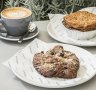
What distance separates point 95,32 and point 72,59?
0.26 meters

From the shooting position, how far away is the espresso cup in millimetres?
880

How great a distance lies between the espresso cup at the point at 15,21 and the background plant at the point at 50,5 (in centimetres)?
32

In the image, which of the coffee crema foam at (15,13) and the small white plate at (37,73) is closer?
the small white plate at (37,73)

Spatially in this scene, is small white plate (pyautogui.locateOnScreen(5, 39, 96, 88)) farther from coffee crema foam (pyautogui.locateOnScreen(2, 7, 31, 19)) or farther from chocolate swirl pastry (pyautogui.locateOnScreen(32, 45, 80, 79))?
coffee crema foam (pyautogui.locateOnScreen(2, 7, 31, 19))

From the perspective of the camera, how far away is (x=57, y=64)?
67 cm

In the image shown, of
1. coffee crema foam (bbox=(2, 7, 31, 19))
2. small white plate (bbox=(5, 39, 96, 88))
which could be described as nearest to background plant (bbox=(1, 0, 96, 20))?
coffee crema foam (bbox=(2, 7, 31, 19))

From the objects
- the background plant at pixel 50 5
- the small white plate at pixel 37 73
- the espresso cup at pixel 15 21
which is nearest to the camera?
the small white plate at pixel 37 73

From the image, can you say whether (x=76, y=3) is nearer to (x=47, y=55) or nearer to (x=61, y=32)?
(x=61, y=32)

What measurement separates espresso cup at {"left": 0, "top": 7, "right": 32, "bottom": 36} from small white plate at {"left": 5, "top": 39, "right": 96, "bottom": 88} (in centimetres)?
11

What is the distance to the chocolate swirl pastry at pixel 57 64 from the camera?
67 cm

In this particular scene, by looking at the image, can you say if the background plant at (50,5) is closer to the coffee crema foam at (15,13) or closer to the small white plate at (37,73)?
the coffee crema foam at (15,13)

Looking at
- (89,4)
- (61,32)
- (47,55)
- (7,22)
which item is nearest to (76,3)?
(89,4)

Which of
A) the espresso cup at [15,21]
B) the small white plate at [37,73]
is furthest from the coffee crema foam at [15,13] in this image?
the small white plate at [37,73]

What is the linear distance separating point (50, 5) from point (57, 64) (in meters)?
0.65
